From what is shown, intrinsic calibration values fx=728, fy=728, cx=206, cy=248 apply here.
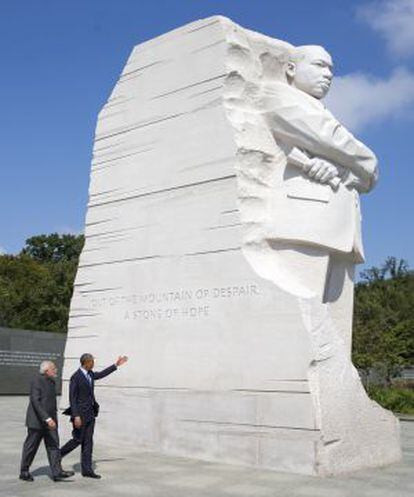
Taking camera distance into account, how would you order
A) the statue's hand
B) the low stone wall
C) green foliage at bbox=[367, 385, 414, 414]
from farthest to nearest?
the low stone wall, green foliage at bbox=[367, 385, 414, 414], the statue's hand

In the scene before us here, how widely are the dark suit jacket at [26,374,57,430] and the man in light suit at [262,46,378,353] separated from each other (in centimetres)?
311

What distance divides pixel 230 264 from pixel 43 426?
3139 millimetres

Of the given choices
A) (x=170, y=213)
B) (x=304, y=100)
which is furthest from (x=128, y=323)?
(x=304, y=100)

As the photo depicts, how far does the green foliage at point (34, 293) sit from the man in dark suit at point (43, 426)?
29499mm

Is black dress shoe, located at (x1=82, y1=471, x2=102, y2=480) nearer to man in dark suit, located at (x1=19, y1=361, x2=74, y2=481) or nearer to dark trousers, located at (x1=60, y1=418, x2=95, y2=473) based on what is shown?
dark trousers, located at (x1=60, y1=418, x2=95, y2=473)

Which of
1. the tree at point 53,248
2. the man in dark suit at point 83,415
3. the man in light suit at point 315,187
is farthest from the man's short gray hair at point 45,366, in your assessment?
the tree at point 53,248

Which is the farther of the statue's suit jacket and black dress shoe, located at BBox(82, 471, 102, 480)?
the statue's suit jacket

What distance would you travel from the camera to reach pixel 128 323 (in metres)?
10.6

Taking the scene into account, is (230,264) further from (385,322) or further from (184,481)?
(385,322)

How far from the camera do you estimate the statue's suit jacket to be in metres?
9.52

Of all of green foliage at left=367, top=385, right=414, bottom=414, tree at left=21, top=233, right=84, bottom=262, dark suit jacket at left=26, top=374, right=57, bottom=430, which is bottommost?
dark suit jacket at left=26, top=374, right=57, bottom=430

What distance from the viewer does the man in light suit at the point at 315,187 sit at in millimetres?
9500

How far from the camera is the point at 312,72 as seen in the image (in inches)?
409

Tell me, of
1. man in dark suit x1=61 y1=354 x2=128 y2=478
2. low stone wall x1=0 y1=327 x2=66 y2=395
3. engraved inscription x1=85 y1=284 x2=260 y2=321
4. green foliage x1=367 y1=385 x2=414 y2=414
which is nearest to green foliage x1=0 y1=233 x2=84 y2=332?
low stone wall x1=0 y1=327 x2=66 y2=395
